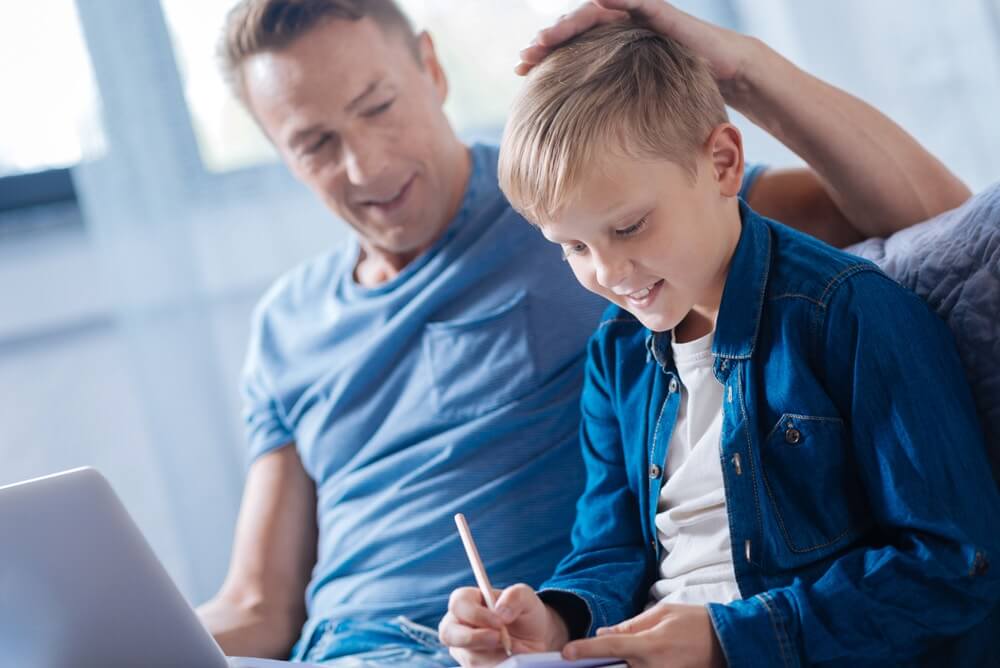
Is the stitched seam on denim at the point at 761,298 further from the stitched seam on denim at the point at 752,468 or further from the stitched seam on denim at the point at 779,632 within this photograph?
the stitched seam on denim at the point at 779,632

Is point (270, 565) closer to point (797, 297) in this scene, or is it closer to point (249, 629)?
point (249, 629)

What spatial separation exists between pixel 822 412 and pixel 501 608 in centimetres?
32

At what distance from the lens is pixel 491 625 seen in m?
0.93

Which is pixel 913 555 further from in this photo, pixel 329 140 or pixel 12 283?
pixel 12 283

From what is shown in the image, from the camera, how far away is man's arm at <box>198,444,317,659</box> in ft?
4.81

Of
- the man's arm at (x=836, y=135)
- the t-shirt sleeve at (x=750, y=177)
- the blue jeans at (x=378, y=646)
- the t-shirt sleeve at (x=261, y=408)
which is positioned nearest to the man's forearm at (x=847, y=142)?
the man's arm at (x=836, y=135)

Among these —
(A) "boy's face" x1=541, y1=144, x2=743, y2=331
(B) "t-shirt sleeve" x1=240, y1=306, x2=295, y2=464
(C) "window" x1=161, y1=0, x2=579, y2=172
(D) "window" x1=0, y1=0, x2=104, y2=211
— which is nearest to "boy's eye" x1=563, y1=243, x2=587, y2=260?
(A) "boy's face" x1=541, y1=144, x2=743, y2=331

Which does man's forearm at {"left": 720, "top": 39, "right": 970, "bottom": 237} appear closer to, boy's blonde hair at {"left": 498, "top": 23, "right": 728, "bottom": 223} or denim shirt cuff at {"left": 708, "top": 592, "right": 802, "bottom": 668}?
boy's blonde hair at {"left": 498, "top": 23, "right": 728, "bottom": 223}

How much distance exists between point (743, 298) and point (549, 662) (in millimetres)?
377

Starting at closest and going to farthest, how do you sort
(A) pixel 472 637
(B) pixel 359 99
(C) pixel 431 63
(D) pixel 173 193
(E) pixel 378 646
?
(A) pixel 472 637 < (E) pixel 378 646 < (B) pixel 359 99 < (C) pixel 431 63 < (D) pixel 173 193

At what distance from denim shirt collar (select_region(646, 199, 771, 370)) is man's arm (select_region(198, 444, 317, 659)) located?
31.1 inches

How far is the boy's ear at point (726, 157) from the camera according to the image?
1.00 m

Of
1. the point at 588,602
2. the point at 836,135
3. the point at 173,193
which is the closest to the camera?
the point at 588,602

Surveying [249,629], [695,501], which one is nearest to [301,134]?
[249,629]
